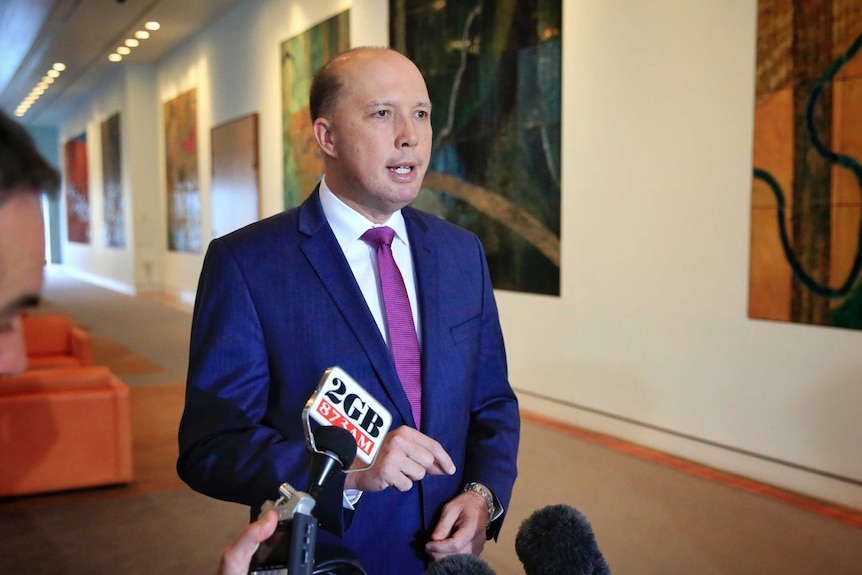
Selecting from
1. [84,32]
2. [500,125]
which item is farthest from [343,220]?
[84,32]

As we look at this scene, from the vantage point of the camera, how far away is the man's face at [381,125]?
1605 mm

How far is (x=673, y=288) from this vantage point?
515 centimetres

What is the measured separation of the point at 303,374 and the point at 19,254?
74 cm

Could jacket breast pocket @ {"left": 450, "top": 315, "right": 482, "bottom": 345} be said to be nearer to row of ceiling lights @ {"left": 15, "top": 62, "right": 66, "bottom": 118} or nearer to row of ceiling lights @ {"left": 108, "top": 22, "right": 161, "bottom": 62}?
row of ceiling lights @ {"left": 108, "top": 22, "right": 161, "bottom": 62}

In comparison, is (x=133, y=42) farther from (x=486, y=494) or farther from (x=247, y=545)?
(x=247, y=545)

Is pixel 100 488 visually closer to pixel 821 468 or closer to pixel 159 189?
pixel 821 468

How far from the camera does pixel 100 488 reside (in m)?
4.87

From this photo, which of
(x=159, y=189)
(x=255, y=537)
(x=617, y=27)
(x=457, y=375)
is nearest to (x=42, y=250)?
(x=255, y=537)

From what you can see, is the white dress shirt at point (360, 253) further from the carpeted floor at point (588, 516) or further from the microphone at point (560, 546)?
the carpeted floor at point (588, 516)

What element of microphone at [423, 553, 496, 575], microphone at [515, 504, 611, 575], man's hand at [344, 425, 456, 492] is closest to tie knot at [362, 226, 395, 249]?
man's hand at [344, 425, 456, 492]

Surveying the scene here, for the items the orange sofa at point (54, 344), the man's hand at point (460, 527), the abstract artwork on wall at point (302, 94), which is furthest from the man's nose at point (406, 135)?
the abstract artwork on wall at point (302, 94)

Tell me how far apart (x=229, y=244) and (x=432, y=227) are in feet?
1.53

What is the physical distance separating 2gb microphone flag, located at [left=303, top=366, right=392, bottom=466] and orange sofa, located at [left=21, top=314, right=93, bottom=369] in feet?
20.8

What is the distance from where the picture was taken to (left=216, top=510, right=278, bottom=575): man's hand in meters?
0.93
